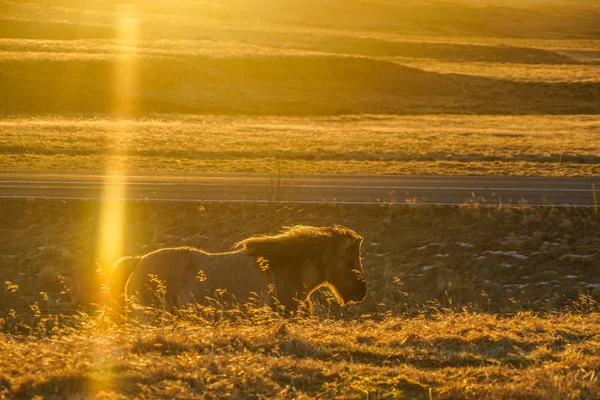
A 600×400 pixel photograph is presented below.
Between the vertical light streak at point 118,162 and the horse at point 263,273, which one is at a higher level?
the horse at point 263,273

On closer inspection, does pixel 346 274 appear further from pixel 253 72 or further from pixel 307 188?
pixel 253 72

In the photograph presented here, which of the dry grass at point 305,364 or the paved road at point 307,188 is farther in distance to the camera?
the paved road at point 307,188

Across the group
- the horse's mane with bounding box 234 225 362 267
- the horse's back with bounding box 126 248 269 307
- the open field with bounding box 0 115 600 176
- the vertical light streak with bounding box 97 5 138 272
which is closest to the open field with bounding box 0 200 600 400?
the horse's back with bounding box 126 248 269 307

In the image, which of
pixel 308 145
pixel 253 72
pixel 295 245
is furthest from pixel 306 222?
pixel 253 72

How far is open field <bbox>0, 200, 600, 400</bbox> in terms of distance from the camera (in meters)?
6.66

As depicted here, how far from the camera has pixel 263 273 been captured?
1095cm

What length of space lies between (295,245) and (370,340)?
2470 mm

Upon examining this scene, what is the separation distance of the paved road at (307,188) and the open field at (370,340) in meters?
3.57

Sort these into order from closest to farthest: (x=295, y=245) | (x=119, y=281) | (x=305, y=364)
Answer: (x=305, y=364) < (x=295, y=245) < (x=119, y=281)

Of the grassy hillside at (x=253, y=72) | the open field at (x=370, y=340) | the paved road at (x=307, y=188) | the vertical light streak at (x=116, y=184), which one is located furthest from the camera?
the grassy hillside at (x=253, y=72)

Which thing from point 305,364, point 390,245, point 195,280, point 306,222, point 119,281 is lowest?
point 390,245

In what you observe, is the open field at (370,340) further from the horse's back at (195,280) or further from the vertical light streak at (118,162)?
the vertical light streak at (118,162)

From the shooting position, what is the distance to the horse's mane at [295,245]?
1091cm

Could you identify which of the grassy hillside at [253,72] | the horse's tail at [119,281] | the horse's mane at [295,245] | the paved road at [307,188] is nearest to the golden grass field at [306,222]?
the grassy hillside at [253,72]
